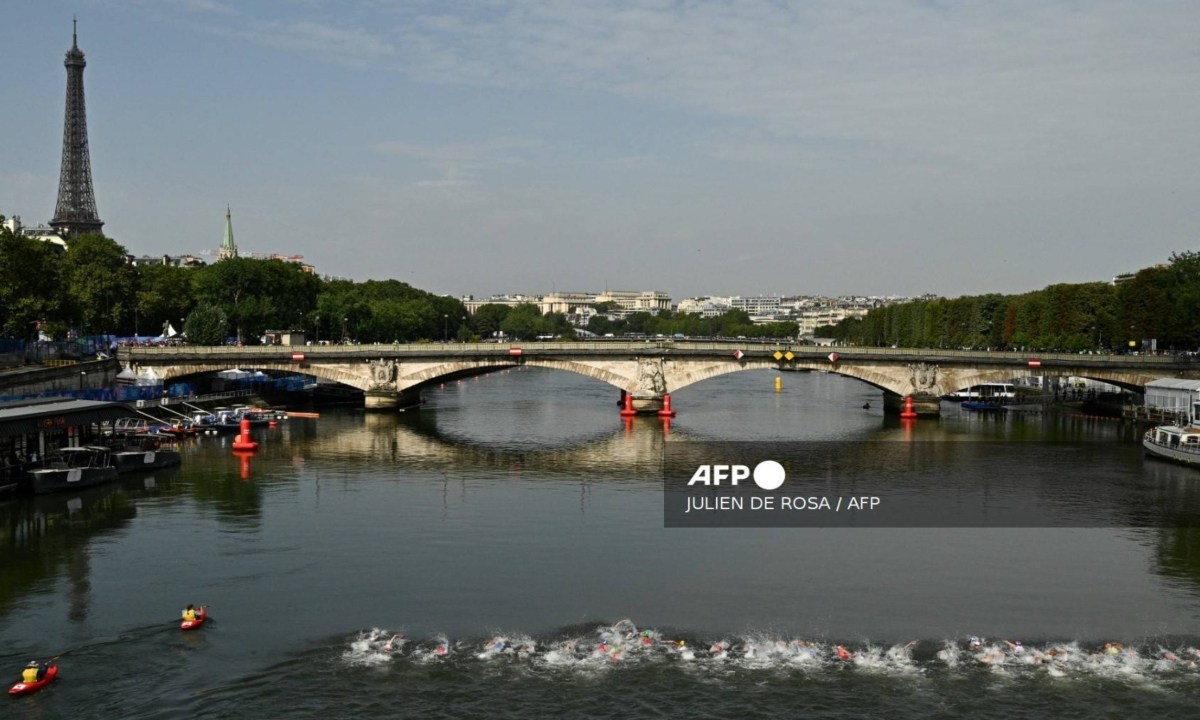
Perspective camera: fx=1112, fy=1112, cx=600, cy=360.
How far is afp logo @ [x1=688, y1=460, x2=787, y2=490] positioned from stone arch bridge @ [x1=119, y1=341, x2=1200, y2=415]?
Answer: 98.3ft

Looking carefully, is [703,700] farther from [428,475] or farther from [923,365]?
[923,365]

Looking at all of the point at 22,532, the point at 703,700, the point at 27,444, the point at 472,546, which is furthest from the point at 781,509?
the point at 27,444

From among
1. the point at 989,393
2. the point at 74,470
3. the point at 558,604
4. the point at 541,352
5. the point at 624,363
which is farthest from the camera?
the point at 989,393

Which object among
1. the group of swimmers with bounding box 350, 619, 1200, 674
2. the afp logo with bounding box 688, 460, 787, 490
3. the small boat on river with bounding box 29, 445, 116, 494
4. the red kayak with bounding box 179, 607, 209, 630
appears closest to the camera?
the group of swimmers with bounding box 350, 619, 1200, 674

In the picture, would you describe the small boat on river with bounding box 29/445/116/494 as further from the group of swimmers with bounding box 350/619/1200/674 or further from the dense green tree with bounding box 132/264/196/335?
the dense green tree with bounding box 132/264/196/335

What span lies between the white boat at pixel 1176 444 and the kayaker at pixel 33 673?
193 ft

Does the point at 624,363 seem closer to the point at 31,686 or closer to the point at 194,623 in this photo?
the point at 194,623

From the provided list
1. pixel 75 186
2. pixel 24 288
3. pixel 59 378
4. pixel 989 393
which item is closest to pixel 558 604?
pixel 59 378

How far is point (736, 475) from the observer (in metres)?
60.2

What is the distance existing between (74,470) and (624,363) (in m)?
49.3

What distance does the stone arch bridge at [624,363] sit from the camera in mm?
92000

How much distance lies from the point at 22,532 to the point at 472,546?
18.2 m

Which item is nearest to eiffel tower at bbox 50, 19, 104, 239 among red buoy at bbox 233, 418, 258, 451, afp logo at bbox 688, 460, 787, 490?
red buoy at bbox 233, 418, 258, 451

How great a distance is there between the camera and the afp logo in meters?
57.5
